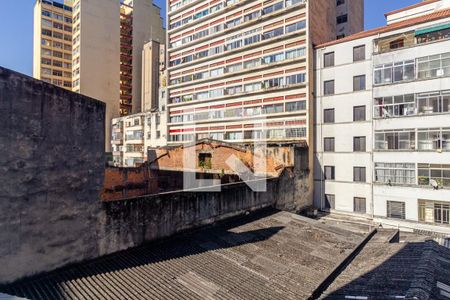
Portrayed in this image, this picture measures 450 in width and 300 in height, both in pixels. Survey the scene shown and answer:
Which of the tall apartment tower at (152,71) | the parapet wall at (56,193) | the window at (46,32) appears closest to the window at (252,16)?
the parapet wall at (56,193)

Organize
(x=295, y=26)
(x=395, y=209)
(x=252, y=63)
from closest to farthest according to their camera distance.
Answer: (x=395, y=209)
(x=295, y=26)
(x=252, y=63)

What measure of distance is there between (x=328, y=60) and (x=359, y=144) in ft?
24.3

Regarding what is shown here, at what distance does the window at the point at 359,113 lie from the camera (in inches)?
849

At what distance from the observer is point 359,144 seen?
71.6ft

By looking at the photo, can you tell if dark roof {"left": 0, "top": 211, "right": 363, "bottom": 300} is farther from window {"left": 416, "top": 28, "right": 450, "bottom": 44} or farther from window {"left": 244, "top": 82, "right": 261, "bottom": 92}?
window {"left": 244, "top": 82, "right": 261, "bottom": 92}

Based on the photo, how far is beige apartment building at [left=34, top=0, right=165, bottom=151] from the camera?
49.3m

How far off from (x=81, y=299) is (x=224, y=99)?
27046mm

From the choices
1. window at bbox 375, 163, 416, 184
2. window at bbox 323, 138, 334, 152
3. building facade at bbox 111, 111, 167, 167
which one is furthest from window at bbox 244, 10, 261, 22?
window at bbox 375, 163, 416, 184

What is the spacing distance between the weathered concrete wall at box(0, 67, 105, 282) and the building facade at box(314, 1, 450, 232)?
1910 cm

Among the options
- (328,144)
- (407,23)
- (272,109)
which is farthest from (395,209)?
(272,109)

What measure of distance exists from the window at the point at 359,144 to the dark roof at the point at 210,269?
10.9 m

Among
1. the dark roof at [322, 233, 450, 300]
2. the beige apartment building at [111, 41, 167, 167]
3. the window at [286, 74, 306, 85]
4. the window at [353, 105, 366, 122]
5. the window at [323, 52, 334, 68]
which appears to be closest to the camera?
the dark roof at [322, 233, 450, 300]

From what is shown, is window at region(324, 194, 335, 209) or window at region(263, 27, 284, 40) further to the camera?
window at region(263, 27, 284, 40)

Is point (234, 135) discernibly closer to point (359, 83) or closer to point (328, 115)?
point (328, 115)
